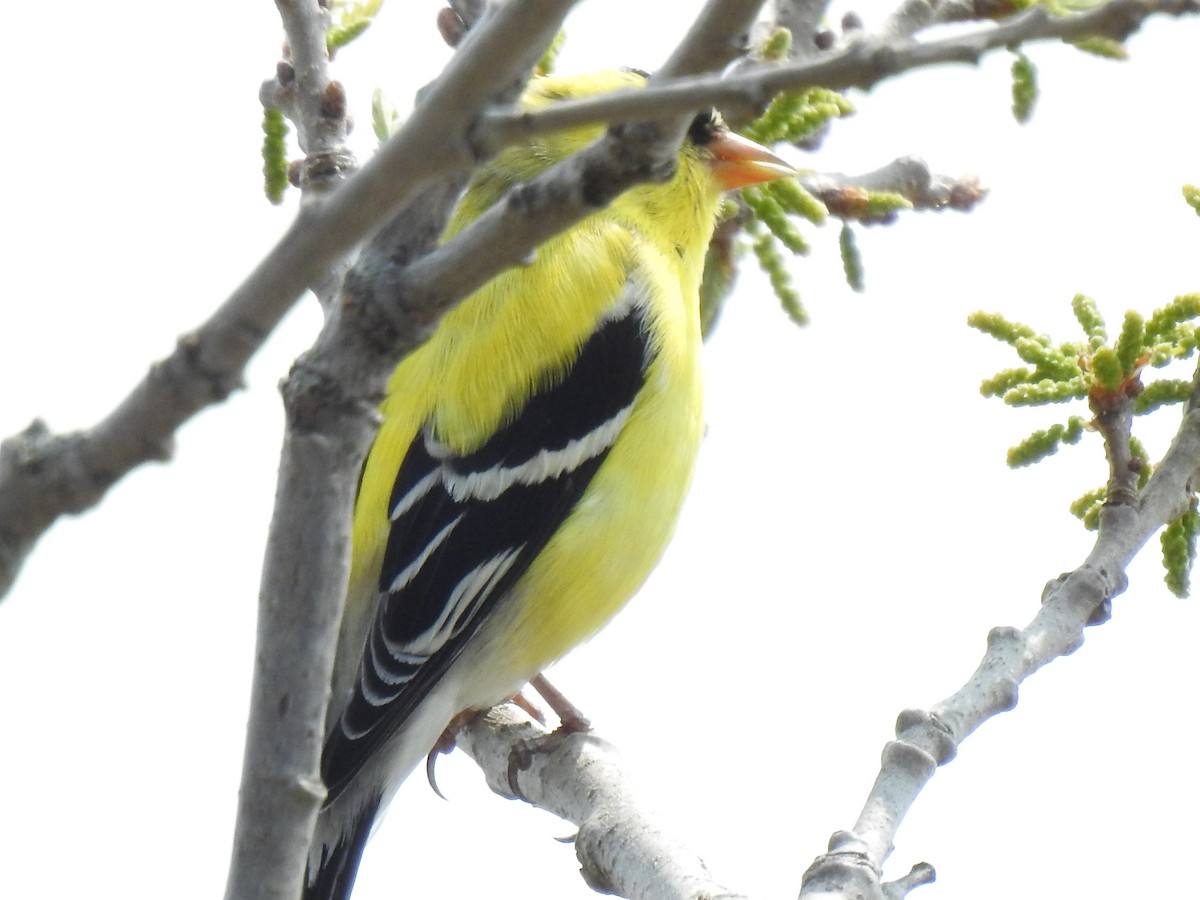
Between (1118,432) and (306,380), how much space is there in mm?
2150

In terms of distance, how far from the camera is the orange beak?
14.0 ft

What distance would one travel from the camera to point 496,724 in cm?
411

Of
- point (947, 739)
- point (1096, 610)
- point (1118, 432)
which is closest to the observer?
point (947, 739)

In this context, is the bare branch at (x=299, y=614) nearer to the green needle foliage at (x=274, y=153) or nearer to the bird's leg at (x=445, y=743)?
the green needle foliage at (x=274, y=153)

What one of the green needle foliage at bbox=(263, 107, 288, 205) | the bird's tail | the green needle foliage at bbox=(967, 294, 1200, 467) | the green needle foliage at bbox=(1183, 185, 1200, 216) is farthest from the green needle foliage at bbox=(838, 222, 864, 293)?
the bird's tail

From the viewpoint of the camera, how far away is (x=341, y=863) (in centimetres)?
350

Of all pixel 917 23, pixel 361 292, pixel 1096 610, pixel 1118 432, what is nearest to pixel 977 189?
pixel 917 23

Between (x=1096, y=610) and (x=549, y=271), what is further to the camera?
(x=549, y=271)

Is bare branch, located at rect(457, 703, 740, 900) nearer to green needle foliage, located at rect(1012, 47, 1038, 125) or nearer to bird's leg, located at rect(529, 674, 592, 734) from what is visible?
bird's leg, located at rect(529, 674, 592, 734)

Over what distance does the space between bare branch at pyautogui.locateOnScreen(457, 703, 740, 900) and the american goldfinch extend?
138 mm

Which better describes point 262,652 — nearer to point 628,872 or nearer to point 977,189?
point 628,872

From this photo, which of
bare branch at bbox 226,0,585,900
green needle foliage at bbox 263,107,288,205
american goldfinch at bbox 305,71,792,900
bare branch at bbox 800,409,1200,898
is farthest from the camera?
american goldfinch at bbox 305,71,792,900

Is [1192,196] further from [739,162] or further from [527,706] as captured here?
[527,706]

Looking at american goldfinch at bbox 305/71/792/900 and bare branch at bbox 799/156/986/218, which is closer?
american goldfinch at bbox 305/71/792/900
